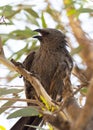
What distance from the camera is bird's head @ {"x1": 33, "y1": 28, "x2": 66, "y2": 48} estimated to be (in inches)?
77.0

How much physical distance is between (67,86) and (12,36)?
1.03 metres

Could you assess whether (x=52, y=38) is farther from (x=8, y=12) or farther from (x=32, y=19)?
→ (x=8, y=12)

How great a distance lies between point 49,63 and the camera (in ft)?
6.10

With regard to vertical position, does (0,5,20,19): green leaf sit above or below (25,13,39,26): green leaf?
above

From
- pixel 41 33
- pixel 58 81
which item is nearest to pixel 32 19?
pixel 41 33

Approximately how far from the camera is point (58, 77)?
168 centimetres

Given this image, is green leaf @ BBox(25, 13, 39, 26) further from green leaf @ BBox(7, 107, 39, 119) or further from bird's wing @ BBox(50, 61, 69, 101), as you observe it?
green leaf @ BBox(7, 107, 39, 119)

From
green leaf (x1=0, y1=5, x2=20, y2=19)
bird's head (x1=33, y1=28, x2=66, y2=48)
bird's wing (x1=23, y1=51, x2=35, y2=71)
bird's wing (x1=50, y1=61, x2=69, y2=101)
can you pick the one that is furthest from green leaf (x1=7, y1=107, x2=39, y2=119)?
bird's head (x1=33, y1=28, x2=66, y2=48)

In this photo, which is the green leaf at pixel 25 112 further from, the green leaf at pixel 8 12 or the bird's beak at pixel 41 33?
the bird's beak at pixel 41 33

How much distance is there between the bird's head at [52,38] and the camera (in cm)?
196

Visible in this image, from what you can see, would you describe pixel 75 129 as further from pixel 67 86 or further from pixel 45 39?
pixel 45 39

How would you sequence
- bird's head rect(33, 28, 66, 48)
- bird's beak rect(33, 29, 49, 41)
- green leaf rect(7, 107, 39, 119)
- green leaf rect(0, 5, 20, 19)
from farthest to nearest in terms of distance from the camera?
bird's head rect(33, 28, 66, 48)
bird's beak rect(33, 29, 49, 41)
green leaf rect(0, 5, 20, 19)
green leaf rect(7, 107, 39, 119)

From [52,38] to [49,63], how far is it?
0.75 ft

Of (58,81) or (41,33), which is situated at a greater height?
(41,33)
